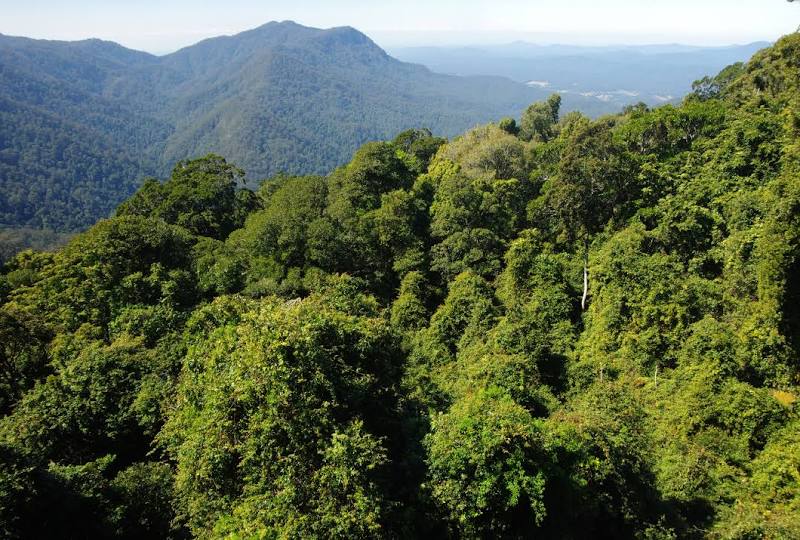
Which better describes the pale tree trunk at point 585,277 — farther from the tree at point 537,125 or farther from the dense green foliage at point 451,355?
the tree at point 537,125

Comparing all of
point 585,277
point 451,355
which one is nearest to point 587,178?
point 585,277

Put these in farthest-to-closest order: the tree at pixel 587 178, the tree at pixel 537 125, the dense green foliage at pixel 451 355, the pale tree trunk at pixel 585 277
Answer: the tree at pixel 537 125
the pale tree trunk at pixel 585 277
the tree at pixel 587 178
the dense green foliage at pixel 451 355

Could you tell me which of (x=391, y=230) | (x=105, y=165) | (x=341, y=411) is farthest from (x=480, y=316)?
(x=105, y=165)

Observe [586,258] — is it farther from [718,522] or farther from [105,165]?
[105,165]

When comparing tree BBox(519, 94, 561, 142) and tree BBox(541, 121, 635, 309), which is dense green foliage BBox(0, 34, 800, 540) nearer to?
tree BBox(541, 121, 635, 309)

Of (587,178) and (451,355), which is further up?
(587,178)

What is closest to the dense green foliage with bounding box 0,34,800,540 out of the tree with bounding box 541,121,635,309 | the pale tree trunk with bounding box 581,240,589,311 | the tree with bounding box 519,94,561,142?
the tree with bounding box 541,121,635,309

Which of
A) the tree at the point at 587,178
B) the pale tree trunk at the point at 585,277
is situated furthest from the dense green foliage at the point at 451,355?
the pale tree trunk at the point at 585,277

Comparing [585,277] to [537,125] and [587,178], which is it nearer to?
[587,178]
